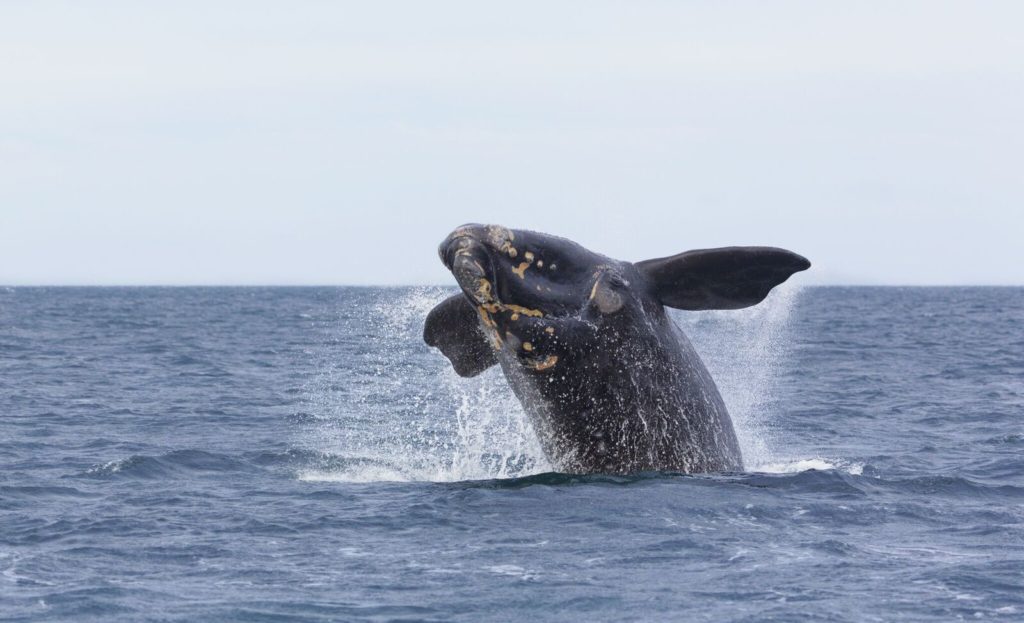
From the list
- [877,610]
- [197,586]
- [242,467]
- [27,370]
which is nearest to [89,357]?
[27,370]

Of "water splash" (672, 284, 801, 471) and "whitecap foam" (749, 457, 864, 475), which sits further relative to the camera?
"water splash" (672, 284, 801, 471)

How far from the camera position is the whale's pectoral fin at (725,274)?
12.3m

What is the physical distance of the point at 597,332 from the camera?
12500 millimetres

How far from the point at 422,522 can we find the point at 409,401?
533 inches

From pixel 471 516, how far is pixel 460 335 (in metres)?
1.89

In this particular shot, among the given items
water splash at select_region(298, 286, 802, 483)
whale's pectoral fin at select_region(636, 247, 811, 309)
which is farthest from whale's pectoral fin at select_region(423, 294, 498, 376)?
whale's pectoral fin at select_region(636, 247, 811, 309)

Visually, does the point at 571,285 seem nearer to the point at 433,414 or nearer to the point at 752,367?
the point at 433,414

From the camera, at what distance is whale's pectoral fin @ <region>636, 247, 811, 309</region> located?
12.3m

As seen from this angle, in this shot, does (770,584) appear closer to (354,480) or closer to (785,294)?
(354,480)

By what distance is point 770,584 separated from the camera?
10000mm

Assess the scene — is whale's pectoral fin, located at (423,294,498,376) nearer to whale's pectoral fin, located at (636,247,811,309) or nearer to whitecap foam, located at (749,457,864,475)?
whale's pectoral fin, located at (636,247,811,309)

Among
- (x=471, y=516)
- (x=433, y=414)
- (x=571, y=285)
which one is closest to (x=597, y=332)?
(x=571, y=285)

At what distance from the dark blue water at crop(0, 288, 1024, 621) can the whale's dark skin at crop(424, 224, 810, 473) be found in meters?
0.37

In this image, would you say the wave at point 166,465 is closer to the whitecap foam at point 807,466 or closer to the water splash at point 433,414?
the water splash at point 433,414
